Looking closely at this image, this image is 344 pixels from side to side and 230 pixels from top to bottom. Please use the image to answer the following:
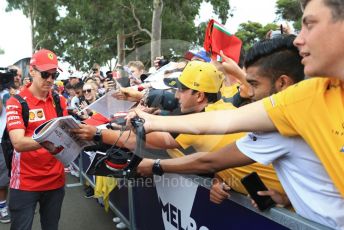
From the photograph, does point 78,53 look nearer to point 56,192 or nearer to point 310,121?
point 56,192

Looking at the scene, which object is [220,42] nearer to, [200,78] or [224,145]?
[200,78]

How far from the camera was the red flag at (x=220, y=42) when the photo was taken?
2756mm

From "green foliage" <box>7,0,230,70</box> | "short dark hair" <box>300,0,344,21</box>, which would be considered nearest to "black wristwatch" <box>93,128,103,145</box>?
"short dark hair" <box>300,0,344,21</box>

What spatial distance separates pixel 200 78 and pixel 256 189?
85 cm

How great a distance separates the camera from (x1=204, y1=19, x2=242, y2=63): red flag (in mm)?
2756

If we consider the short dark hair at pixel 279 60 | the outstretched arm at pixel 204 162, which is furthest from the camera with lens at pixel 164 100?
the short dark hair at pixel 279 60

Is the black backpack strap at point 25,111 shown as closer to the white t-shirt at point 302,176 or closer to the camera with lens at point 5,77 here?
the white t-shirt at point 302,176

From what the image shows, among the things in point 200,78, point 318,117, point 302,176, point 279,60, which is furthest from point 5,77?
point 318,117

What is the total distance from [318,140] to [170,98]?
4.53 ft

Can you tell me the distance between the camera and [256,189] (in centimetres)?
164

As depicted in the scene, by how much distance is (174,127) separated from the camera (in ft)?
4.71

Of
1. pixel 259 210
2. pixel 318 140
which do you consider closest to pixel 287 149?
pixel 318 140

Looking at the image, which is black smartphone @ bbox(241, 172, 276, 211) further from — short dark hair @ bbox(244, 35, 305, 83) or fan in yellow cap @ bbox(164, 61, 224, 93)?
fan in yellow cap @ bbox(164, 61, 224, 93)

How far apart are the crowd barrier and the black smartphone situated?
0.11 ft
